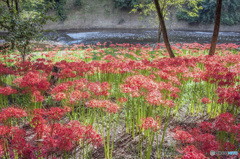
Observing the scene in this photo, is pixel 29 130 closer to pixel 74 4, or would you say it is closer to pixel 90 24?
pixel 90 24

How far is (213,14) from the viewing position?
119ft

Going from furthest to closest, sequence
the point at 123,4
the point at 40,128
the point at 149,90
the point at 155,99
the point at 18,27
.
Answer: the point at 123,4 → the point at 18,27 → the point at 149,90 → the point at 155,99 → the point at 40,128

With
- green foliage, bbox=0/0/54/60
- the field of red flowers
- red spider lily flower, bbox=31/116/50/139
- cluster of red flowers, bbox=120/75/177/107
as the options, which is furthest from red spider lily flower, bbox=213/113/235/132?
green foliage, bbox=0/0/54/60

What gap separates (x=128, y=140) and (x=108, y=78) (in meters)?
2.37

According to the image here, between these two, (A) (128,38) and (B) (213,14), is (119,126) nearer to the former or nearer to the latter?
(A) (128,38)

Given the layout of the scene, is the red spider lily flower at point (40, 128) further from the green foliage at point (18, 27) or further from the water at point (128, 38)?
the water at point (128, 38)

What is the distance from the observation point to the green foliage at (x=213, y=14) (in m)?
36.1

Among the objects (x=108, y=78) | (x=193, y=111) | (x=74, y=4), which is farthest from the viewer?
(x=74, y=4)

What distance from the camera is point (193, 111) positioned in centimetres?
409

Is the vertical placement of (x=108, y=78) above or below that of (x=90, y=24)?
below

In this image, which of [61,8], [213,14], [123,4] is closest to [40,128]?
[61,8]

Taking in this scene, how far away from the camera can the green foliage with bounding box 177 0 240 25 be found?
36062 mm

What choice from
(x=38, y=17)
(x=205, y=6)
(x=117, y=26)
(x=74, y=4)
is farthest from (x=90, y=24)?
(x=38, y=17)

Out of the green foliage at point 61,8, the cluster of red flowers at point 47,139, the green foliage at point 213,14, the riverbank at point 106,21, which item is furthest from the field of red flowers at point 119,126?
the green foliage at point 213,14
